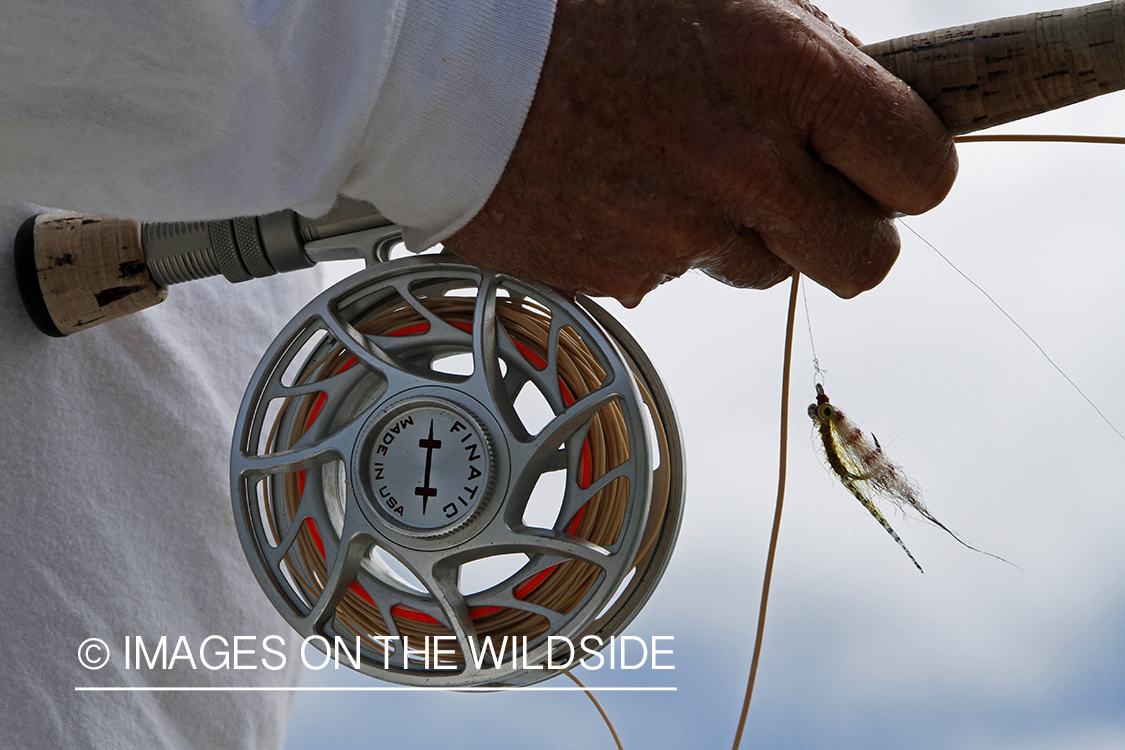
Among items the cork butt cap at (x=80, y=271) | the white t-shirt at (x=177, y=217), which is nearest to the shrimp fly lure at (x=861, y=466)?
the white t-shirt at (x=177, y=217)

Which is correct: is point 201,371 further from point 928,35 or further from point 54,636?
point 928,35

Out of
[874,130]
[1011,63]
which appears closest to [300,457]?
[874,130]

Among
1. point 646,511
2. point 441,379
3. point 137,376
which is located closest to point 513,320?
point 441,379

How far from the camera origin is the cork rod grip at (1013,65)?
75 centimetres

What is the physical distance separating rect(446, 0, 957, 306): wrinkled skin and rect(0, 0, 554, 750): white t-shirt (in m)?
0.04

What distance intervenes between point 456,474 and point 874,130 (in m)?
0.46

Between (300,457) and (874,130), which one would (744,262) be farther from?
(300,457)

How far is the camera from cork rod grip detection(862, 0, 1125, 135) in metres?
0.75

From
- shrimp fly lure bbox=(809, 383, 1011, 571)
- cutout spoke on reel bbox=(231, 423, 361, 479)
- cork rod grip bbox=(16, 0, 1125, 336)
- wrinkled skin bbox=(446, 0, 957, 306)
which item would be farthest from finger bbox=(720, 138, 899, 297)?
cutout spoke on reel bbox=(231, 423, 361, 479)

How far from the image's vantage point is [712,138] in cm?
74

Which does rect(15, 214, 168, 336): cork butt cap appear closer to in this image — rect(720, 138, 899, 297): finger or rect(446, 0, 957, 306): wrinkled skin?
rect(446, 0, 957, 306): wrinkled skin

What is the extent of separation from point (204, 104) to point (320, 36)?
10 cm

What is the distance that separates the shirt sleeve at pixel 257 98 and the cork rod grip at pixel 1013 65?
31cm

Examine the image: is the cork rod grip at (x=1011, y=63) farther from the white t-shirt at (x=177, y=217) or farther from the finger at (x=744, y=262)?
the white t-shirt at (x=177, y=217)
